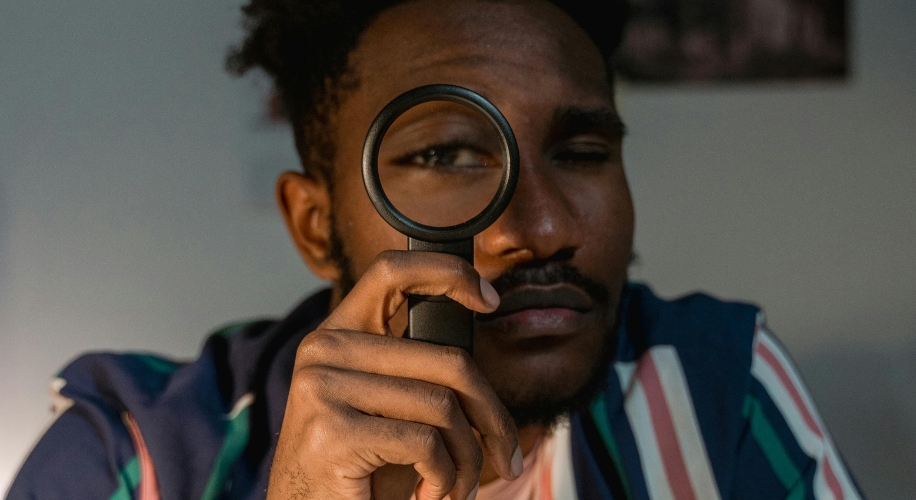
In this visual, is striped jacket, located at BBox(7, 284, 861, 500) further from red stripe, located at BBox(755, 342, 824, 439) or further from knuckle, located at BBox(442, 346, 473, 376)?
knuckle, located at BBox(442, 346, 473, 376)

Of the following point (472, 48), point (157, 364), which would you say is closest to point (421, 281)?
point (472, 48)

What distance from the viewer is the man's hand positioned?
0.72m

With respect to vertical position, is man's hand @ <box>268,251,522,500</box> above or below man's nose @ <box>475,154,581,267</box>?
below

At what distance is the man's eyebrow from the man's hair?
0.75 ft

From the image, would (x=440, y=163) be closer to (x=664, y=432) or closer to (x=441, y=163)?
(x=441, y=163)

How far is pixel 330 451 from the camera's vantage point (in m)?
0.74

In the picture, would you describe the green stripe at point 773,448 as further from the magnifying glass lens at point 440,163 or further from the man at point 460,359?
the magnifying glass lens at point 440,163

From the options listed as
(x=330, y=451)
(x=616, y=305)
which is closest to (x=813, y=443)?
(x=616, y=305)

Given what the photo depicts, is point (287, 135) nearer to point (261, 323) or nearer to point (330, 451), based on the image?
point (261, 323)

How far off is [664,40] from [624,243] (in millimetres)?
886

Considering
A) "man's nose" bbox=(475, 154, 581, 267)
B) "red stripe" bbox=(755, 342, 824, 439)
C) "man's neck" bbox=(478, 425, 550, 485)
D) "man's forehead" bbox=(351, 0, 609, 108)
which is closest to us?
"man's nose" bbox=(475, 154, 581, 267)

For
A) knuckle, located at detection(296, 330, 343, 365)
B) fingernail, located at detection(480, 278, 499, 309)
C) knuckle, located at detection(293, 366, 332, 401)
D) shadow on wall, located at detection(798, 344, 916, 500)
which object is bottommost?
shadow on wall, located at detection(798, 344, 916, 500)

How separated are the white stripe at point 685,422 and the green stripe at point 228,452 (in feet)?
2.42

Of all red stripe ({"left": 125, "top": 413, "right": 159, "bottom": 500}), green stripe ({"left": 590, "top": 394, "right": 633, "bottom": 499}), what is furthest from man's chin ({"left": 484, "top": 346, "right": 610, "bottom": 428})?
red stripe ({"left": 125, "top": 413, "right": 159, "bottom": 500})
